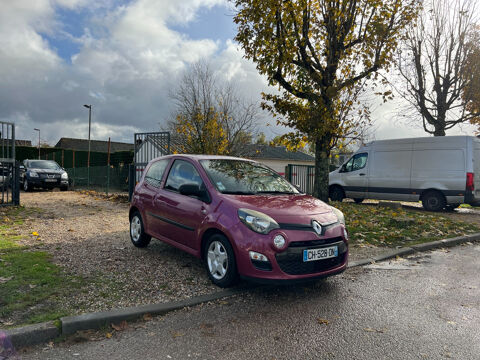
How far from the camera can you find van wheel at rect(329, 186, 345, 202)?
14.4m

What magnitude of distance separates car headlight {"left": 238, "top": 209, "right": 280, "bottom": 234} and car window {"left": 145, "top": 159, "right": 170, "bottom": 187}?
2150 mm

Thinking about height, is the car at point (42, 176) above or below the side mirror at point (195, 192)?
below

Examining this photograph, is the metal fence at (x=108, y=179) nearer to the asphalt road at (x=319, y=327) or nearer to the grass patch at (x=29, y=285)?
the grass patch at (x=29, y=285)

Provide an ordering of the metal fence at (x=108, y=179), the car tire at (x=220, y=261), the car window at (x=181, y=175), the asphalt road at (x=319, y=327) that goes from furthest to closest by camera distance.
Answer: the metal fence at (x=108, y=179) < the car window at (x=181, y=175) < the car tire at (x=220, y=261) < the asphalt road at (x=319, y=327)

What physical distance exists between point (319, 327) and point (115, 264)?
10.1 feet

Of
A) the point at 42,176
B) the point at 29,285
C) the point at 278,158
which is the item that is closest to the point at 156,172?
the point at 29,285

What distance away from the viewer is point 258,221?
387 cm

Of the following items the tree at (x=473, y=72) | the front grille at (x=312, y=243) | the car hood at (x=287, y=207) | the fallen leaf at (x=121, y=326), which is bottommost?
the fallen leaf at (x=121, y=326)

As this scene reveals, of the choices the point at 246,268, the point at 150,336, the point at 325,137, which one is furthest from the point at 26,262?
the point at 325,137

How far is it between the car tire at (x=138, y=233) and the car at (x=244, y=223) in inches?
18.3

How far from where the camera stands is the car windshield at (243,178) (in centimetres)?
468

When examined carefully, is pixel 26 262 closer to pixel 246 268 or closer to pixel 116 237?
pixel 116 237

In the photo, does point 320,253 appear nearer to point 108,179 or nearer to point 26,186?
point 108,179

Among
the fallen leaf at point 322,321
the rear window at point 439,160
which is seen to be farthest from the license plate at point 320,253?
the rear window at point 439,160
